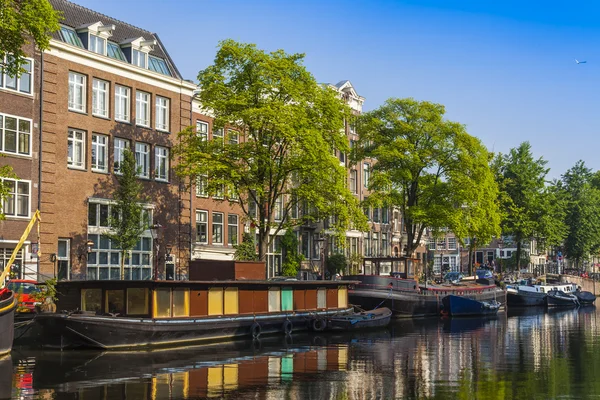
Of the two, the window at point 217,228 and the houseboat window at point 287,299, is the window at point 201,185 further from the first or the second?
the houseboat window at point 287,299

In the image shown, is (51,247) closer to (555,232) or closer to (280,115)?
(280,115)

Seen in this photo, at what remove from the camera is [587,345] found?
36.7m

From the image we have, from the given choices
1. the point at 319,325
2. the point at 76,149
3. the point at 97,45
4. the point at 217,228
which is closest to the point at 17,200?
the point at 76,149

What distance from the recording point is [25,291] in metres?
35.9

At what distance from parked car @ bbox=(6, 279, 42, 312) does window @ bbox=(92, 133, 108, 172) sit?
14.7 meters

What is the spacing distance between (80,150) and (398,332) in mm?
22344

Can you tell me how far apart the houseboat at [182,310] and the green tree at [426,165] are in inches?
954

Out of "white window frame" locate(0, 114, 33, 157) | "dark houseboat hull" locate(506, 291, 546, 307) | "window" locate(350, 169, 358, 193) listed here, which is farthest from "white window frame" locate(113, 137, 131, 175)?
"dark houseboat hull" locate(506, 291, 546, 307)

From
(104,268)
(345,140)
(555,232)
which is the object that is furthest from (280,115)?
(555,232)

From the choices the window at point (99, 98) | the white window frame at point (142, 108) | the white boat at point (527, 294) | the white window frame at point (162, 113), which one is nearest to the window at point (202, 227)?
the white window frame at point (162, 113)

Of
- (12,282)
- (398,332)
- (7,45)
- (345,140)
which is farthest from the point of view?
(345,140)

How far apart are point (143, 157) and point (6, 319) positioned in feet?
88.9

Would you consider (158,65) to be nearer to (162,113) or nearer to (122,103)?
(162,113)

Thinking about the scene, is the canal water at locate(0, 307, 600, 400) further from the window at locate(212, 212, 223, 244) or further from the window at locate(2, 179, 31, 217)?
the window at locate(212, 212, 223, 244)
